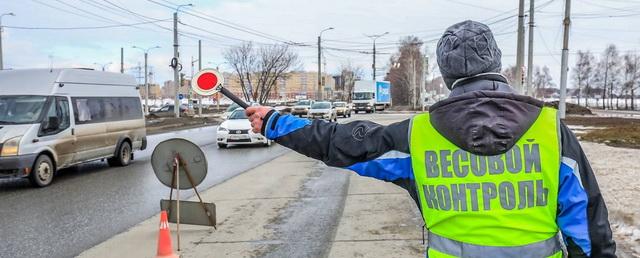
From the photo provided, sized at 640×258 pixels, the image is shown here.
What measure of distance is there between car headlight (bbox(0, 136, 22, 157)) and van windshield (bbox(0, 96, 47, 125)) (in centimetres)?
66

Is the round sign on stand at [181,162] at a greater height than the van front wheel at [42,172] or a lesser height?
greater

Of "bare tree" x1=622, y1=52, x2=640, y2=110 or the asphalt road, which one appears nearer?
the asphalt road

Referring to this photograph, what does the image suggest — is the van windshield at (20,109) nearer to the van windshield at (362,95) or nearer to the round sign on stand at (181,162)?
the round sign on stand at (181,162)

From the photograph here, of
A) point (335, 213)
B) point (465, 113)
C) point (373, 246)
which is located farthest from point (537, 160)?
point (335, 213)

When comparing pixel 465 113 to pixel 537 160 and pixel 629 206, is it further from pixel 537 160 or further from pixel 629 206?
pixel 629 206

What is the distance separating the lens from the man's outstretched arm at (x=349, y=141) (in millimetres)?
2092

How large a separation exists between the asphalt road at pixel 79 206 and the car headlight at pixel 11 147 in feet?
2.40

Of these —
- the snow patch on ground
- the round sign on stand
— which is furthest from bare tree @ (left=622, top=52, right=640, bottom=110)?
the round sign on stand

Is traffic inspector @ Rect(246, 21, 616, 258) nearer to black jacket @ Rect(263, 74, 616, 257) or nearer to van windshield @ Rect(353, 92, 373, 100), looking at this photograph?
black jacket @ Rect(263, 74, 616, 257)

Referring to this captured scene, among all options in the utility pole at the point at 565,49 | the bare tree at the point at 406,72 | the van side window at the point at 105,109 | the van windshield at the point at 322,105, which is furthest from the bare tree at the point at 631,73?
the van side window at the point at 105,109

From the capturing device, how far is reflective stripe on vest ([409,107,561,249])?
74.0 inches

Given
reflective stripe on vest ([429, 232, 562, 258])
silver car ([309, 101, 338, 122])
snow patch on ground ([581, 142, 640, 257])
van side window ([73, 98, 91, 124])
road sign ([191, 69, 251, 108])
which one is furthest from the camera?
silver car ([309, 101, 338, 122])

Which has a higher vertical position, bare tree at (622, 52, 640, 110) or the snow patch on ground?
bare tree at (622, 52, 640, 110)

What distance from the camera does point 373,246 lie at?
596 cm
